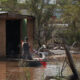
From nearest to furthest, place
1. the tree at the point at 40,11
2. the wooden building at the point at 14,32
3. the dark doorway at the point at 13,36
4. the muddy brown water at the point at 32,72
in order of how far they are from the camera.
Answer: the muddy brown water at the point at 32,72 < the wooden building at the point at 14,32 < the dark doorway at the point at 13,36 < the tree at the point at 40,11

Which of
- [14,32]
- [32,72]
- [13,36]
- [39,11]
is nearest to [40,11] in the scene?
[39,11]

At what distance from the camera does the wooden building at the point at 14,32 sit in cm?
2255

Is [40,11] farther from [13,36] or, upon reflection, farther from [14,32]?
[13,36]

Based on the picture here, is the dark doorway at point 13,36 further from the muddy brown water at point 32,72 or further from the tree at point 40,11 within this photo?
the muddy brown water at point 32,72

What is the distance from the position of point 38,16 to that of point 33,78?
53.4 ft

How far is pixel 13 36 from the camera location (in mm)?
24906

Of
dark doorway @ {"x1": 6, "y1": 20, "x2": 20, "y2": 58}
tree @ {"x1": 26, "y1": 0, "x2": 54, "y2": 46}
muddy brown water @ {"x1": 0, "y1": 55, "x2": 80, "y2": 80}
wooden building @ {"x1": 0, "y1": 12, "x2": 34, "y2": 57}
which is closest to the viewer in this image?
muddy brown water @ {"x1": 0, "y1": 55, "x2": 80, "y2": 80}

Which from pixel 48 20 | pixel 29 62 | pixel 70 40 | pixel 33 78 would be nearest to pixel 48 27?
pixel 48 20

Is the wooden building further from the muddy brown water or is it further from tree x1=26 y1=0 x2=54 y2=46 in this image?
tree x1=26 y1=0 x2=54 y2=46

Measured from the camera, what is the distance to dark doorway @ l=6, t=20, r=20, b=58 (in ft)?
80.8

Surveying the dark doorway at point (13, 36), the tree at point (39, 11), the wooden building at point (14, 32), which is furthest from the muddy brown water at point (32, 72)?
the tree at point (39, 11)

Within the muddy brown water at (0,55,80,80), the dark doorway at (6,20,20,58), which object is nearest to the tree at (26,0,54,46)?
the dark doorway at (6,20,20,58)

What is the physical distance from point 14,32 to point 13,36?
0.31 meters

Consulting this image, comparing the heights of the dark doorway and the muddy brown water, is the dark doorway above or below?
below
